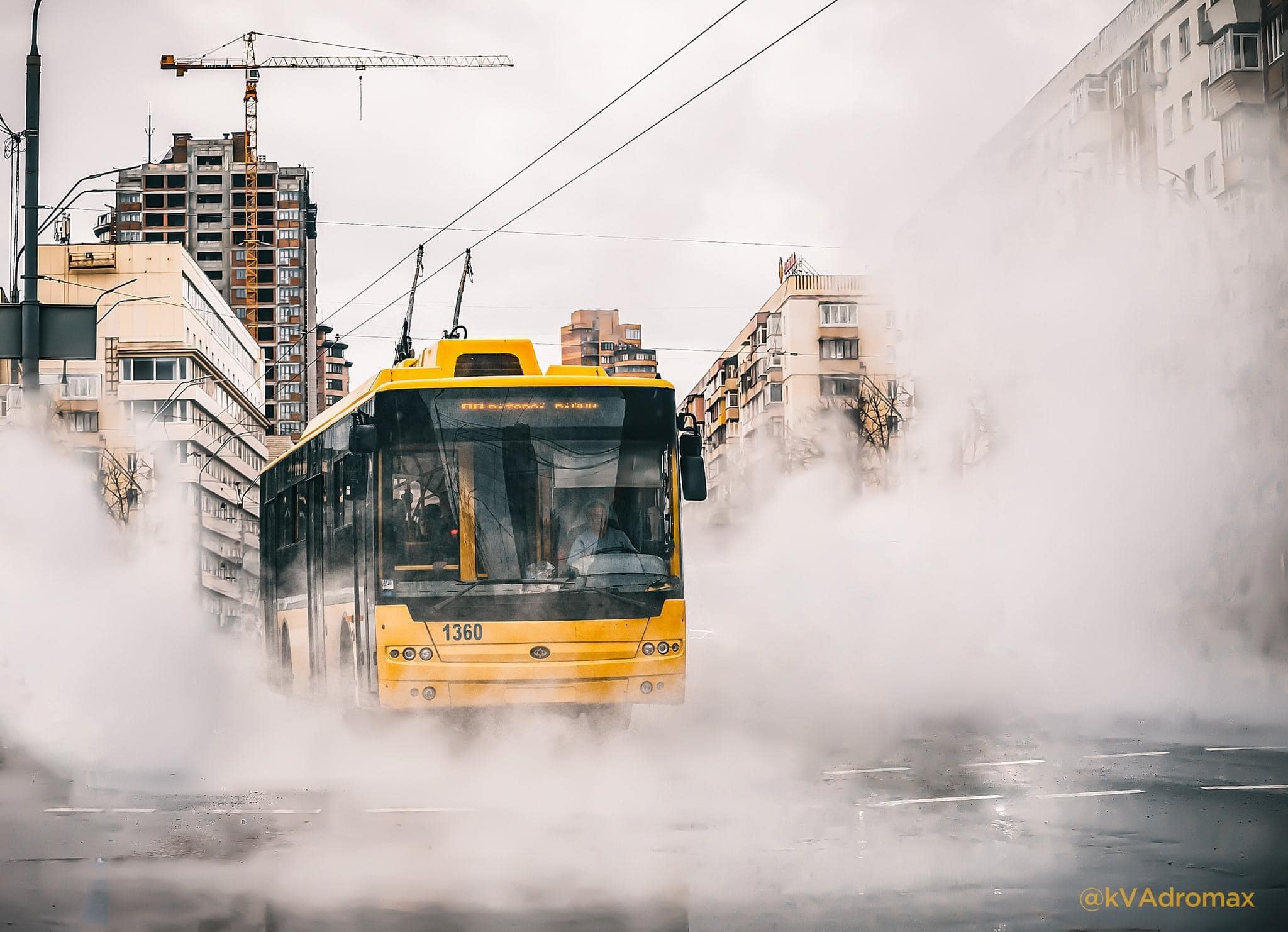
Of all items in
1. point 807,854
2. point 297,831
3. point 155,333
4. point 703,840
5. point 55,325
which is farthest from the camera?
point 155,333

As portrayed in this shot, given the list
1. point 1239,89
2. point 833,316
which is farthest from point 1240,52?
point 833,316

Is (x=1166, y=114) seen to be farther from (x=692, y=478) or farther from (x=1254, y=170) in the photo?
(x=692, y=478)

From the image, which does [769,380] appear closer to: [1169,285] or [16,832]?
[1169,285]

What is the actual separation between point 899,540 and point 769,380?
7755 centimetres

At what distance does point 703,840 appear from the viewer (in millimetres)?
9656

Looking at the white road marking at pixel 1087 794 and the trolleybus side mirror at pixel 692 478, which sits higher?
the trolleybus side mirror at pixel 692 478

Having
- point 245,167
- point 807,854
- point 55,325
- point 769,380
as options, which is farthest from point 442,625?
point 245,167

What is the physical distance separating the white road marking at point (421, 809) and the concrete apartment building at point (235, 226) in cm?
16473

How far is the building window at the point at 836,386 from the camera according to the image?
101312 mm

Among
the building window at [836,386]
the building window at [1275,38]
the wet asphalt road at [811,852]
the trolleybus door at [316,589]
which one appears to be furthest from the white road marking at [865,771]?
the building window at [836,386]

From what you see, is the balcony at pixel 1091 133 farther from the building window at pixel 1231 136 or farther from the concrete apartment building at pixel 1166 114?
the building window at pixel 1231 136

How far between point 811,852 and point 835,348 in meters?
97.3

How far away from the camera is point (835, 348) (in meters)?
105

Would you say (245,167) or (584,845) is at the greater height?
(245,167)
